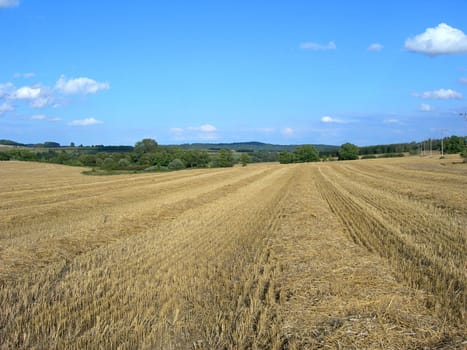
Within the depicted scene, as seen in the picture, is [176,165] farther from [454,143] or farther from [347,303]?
[347,303]

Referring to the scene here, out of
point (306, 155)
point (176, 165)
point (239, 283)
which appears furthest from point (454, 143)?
point (239, 283)

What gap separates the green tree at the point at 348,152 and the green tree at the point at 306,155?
7713 millimetres

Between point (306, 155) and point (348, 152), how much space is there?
12.7 metres

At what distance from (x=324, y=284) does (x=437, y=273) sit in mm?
2318

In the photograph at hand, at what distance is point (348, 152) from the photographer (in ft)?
427

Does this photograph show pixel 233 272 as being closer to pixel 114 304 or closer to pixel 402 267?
pixel 114 304

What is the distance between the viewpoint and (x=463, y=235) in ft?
37.6

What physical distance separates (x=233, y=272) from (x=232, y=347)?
3.32m

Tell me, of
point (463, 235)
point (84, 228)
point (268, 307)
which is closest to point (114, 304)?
point (268, 307)

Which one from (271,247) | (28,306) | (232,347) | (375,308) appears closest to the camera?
(232,347)

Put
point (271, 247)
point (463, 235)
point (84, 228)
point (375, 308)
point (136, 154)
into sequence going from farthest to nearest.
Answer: point (136, 154)
point (84, 228)
point (463, 235)
point (271, 247)
point (375, 308)

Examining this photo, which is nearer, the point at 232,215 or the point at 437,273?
the point at 437,273

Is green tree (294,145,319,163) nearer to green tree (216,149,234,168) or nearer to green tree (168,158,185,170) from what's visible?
green tree (216,149,234,168)

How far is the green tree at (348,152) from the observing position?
5074 inches
